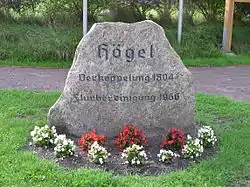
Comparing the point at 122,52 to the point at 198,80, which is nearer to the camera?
the point at 122,52

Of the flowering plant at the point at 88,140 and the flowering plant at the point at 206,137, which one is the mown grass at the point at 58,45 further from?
the flowering plant at the point at 206,137

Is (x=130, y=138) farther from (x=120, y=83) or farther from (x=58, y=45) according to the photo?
(x=58, y=45)

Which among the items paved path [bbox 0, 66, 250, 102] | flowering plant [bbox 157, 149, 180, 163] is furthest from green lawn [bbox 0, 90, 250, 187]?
paved path [bbox 0, 66, 250, 102]

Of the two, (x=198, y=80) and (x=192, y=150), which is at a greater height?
(x=198, y=80)

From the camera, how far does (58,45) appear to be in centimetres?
974

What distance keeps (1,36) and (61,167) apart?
645cm

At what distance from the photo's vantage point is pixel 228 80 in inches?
344

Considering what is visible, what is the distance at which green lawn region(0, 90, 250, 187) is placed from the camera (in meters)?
4.12

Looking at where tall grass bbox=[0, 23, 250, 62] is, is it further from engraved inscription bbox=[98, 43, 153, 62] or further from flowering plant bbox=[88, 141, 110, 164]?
flowering plant bbox=[88, 141, 110, 164]

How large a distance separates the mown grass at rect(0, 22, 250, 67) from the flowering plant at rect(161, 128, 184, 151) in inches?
197

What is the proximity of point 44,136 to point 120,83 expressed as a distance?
3.33ft

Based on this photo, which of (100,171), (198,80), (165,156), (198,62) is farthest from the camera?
(198,62)

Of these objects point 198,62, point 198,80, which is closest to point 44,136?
point 198,80

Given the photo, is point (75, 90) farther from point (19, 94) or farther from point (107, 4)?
point (107, 4)
